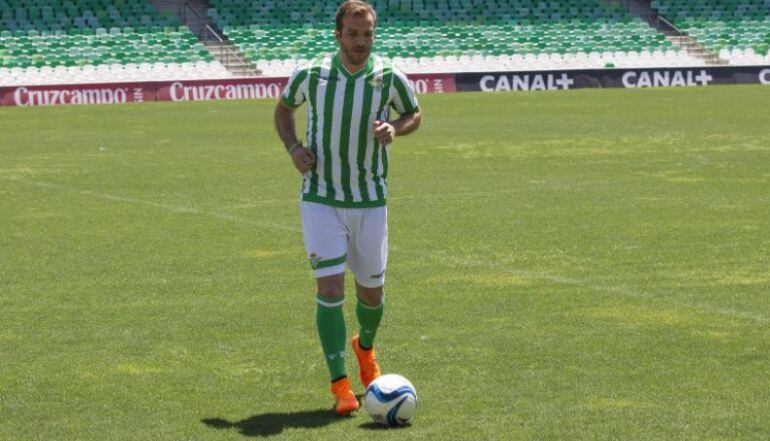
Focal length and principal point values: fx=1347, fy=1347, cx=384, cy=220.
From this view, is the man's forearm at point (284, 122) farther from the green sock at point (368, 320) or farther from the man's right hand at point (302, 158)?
the green sock at point (368, 320)

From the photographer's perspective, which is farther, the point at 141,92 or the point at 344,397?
the point at 141,92

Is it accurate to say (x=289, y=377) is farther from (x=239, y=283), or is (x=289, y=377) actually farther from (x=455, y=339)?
(x=239, y=283)

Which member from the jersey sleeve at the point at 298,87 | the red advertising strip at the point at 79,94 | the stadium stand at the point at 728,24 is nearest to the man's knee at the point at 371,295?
the jersey sleeve at the point at 298,87

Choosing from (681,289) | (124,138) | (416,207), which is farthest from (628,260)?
(124,138)

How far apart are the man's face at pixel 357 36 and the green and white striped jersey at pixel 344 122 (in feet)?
0.51

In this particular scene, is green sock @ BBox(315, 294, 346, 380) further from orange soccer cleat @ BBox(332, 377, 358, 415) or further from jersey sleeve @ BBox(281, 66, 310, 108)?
jersey sleeve @ BBox(281, 66, 310, 108)

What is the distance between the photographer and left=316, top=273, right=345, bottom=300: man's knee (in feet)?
23.1

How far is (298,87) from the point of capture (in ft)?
23.2

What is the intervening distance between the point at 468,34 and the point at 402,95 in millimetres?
44649

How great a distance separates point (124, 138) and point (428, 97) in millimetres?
15117

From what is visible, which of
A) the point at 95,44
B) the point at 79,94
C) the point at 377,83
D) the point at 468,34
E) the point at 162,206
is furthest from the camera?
the point at 468,34

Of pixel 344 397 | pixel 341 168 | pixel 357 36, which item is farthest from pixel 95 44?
pixel 344 397

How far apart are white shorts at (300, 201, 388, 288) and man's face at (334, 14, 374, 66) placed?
0.80 metres

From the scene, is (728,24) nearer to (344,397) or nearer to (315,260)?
(315,260)
